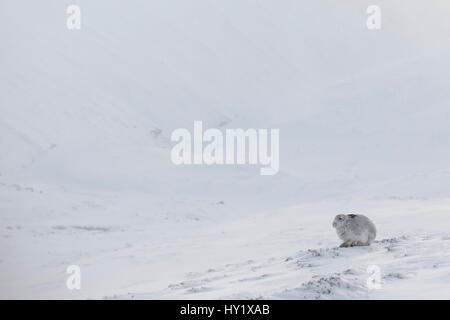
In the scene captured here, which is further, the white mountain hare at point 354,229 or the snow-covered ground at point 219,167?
the snow-covered ground at point 219,167

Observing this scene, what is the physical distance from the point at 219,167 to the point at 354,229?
35114mm

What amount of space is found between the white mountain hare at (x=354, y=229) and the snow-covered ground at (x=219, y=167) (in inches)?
14.3

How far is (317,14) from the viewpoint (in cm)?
12525

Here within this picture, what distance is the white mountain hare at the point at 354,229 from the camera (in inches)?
469

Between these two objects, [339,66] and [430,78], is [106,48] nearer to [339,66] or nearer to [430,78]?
[339,66]

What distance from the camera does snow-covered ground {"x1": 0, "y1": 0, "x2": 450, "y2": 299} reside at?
41.8 feet

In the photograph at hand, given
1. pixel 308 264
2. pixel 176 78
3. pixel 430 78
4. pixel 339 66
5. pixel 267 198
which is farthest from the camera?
pixel 339 66

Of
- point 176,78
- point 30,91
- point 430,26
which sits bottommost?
point 30,91

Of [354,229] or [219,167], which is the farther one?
[219,167]

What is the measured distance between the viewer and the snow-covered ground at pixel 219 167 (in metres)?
12.8

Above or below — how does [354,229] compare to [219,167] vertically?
below

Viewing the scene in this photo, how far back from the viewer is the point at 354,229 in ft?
39.4
